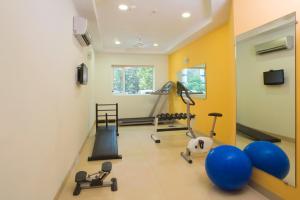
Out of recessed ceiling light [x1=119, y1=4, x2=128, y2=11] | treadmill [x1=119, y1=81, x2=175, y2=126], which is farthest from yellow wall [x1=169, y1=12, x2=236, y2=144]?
recessed ceiling light [x1=119, y1=4, x2=128, y2=11]

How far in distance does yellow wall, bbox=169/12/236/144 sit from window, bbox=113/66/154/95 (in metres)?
2.35

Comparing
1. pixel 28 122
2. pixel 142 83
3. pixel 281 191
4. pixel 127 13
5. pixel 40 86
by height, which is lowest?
pixel 281 191

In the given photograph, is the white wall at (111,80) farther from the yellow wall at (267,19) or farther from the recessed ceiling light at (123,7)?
the yellow wall at (267,19)

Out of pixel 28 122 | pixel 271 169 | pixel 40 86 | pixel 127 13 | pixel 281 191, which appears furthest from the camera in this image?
pixel 127 13

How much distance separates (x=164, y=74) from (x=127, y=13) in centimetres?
444

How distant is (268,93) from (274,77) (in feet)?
0.71

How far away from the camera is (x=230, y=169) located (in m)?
2.37

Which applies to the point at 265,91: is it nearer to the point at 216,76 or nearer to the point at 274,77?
the point at 274,77

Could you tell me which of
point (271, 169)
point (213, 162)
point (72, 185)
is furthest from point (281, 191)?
point (72, 185)

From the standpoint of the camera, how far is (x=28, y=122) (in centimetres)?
161

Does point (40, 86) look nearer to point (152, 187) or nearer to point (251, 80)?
point (152, 187)

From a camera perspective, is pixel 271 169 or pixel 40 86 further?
pixel 271 169

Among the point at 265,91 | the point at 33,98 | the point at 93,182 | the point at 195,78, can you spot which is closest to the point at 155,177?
the point at 93,182

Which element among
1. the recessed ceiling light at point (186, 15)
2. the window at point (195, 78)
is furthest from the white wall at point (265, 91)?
the window at point (195, 78)
